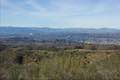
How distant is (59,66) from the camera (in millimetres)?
42312

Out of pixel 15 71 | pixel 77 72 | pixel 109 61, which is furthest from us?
pixel 109 61

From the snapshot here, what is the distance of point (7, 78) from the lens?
31.3m

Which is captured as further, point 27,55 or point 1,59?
point 27,55

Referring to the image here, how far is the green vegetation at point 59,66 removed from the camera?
116 feet

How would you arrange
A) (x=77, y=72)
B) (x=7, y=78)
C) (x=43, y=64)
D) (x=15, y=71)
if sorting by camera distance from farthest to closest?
(x=43, y=64), (x=77, y=72), (x=15, y=71), (x=7, y=78)

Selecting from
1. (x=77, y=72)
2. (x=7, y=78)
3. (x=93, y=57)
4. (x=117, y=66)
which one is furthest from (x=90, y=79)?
(x=93, y=57)

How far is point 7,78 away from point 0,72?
2298 mm

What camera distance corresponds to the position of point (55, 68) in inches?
1586

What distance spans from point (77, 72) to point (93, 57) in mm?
10984

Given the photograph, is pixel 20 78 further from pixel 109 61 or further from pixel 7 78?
pixel 109 61

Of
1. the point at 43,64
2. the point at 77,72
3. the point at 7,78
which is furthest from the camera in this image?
the point at 43,64

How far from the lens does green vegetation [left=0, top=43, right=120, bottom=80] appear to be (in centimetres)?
3547

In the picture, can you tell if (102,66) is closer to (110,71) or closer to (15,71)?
(110,71)

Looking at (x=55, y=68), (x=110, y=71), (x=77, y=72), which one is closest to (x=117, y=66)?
(x=110, y=71)
